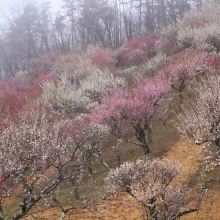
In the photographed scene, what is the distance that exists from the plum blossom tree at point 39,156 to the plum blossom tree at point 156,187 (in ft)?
5.31

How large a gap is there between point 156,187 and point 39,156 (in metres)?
3.71

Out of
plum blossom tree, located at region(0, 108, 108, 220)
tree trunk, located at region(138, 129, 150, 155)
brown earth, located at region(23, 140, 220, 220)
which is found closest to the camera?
plum blossom tree, located at region(0, 108, 108, 220)

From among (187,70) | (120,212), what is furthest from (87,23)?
(120,212)

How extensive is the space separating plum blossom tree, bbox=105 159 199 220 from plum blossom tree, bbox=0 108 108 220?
5.31 ft

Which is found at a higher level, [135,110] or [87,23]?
[87,23]

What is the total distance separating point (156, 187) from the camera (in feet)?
28.0

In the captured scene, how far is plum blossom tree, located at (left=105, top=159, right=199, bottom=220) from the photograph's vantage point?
8234mm

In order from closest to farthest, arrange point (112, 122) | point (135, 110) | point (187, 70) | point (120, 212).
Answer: point (120, 212) < point (135, 110) < point (112, 122) < point (187, 70)

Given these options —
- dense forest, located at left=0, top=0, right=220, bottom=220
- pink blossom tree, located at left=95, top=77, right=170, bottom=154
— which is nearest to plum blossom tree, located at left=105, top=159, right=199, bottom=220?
dense forest, located at left=0, top=0, right=220, bottom=220

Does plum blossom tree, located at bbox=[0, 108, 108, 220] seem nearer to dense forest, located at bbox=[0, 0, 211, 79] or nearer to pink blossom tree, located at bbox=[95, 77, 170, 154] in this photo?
pink blossom tree, located at bbox=[95, 77, 170, 154]

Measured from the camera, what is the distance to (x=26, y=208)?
23.3ft

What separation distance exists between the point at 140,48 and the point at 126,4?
985 inches

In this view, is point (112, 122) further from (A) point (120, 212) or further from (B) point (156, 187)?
(B) point (156, 187)

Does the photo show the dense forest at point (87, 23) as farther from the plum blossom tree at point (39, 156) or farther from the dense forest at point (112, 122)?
the plum blossom tree at point (39, 156)
